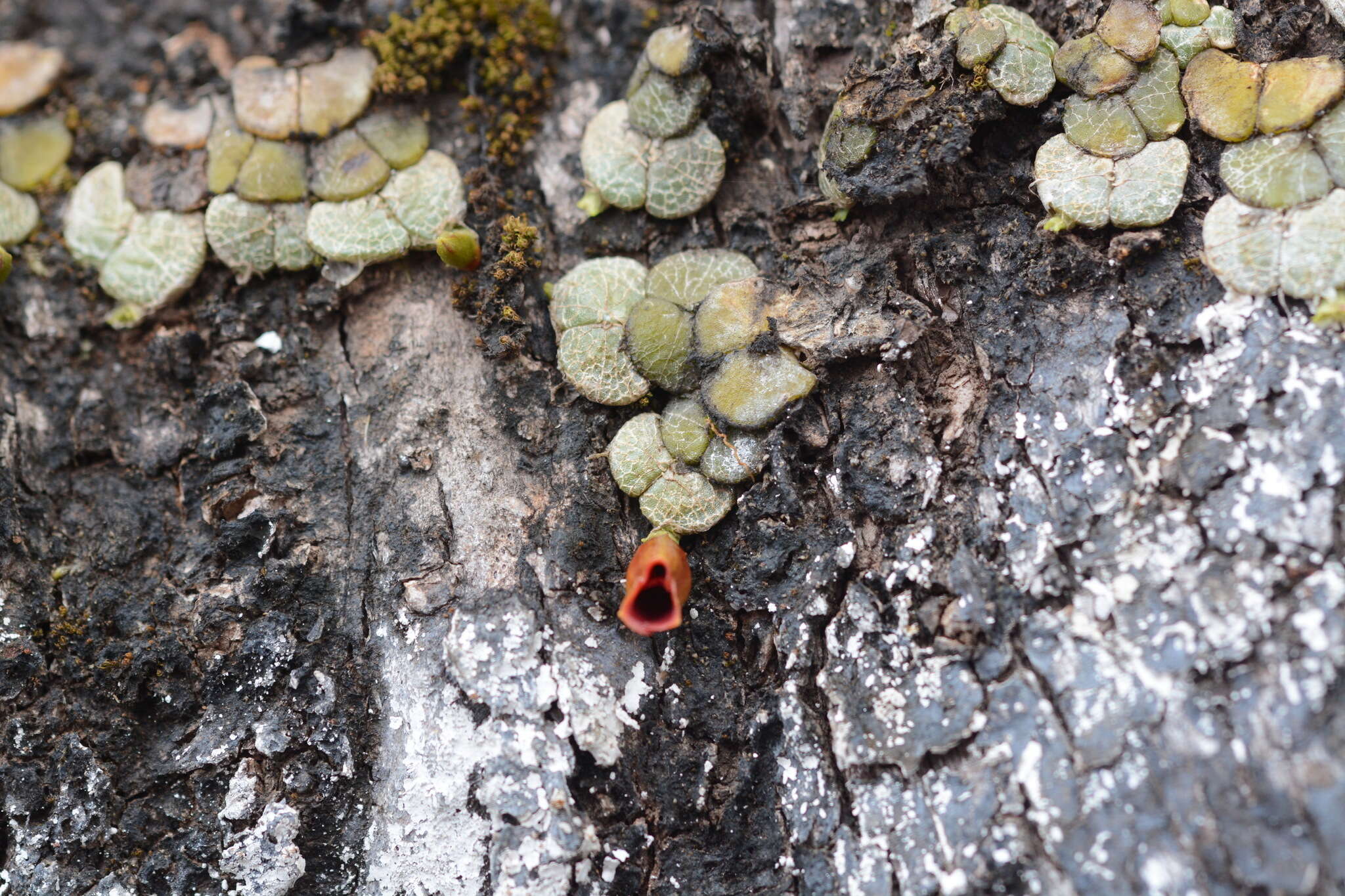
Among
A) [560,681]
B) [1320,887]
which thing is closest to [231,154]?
[560,681]

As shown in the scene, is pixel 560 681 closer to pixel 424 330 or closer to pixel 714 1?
pixel 424 330

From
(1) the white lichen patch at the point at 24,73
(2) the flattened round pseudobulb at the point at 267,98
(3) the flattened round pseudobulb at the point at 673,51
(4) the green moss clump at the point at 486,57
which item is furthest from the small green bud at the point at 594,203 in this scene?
(1) the white lichen patch at the point at 24,73

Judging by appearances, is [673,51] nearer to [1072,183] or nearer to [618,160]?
[618,160]

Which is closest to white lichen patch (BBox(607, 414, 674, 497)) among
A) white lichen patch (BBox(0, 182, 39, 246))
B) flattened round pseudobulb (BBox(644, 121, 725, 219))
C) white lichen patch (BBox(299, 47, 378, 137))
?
flattened round pseudobulb (BBox(644, 121, 725, 219))

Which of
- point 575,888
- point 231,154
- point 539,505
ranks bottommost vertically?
point 575,888

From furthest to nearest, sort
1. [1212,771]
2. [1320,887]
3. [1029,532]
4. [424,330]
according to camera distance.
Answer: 1. [424,330]
2. [1029,532]
3. [1212,771]
4. [1320,887]

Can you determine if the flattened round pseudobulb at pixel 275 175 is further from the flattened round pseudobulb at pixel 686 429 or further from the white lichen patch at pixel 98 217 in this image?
the flattened round pseudobulb at pixel 686 429

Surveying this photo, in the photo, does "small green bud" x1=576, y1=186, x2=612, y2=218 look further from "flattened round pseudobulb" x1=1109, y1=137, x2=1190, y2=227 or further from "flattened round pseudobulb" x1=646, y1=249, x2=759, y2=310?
"flattened round pseudobulb" x1=1109, y1=137, x2=1190, y2=227
